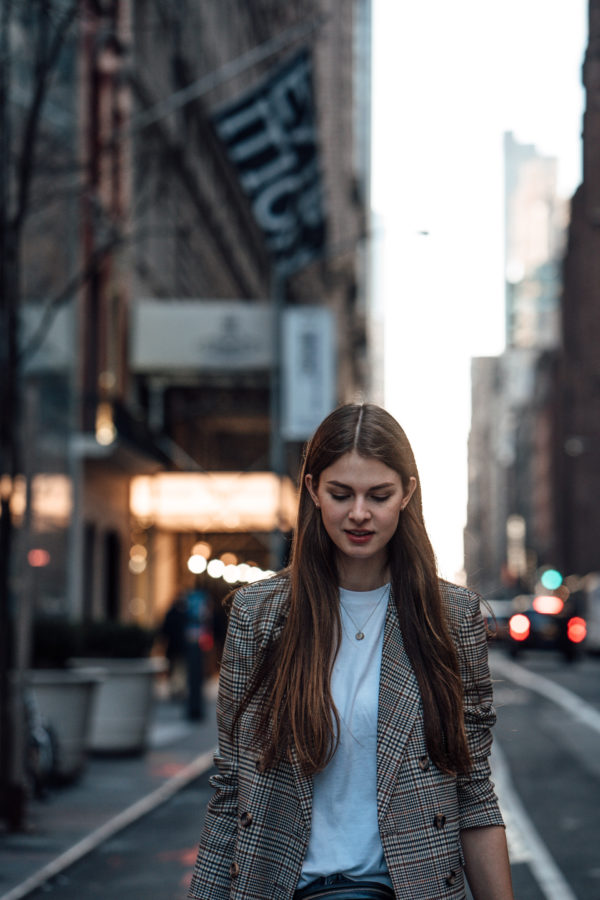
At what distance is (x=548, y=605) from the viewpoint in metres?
48.5

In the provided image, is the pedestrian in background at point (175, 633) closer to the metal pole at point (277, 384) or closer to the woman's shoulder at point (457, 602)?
the metal pole at point (277, 384)

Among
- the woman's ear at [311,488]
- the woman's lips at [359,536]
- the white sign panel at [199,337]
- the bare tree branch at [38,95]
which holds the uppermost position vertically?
the bare tree branch at [38,95]

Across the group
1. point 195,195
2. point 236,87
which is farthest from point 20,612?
point 236,87

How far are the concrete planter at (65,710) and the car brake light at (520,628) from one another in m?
33.3

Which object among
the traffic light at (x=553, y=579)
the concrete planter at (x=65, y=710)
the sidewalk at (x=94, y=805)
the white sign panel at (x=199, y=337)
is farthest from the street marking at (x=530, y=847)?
the traffic light at (x=553, y=579)

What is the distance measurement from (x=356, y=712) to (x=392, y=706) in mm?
73

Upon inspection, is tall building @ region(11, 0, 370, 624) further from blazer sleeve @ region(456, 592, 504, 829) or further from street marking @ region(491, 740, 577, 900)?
blazer sleeve @ region(456, 592, 504, 829)

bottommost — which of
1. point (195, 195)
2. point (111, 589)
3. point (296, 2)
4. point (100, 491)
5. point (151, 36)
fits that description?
point (111, 589)

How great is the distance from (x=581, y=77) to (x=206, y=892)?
99197mm

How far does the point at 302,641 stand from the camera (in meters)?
3.37

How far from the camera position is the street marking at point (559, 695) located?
76.7ft

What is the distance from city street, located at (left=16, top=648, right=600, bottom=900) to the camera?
931 cm

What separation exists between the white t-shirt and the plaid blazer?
28 millimetres

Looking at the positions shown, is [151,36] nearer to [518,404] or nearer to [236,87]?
[236,87]
